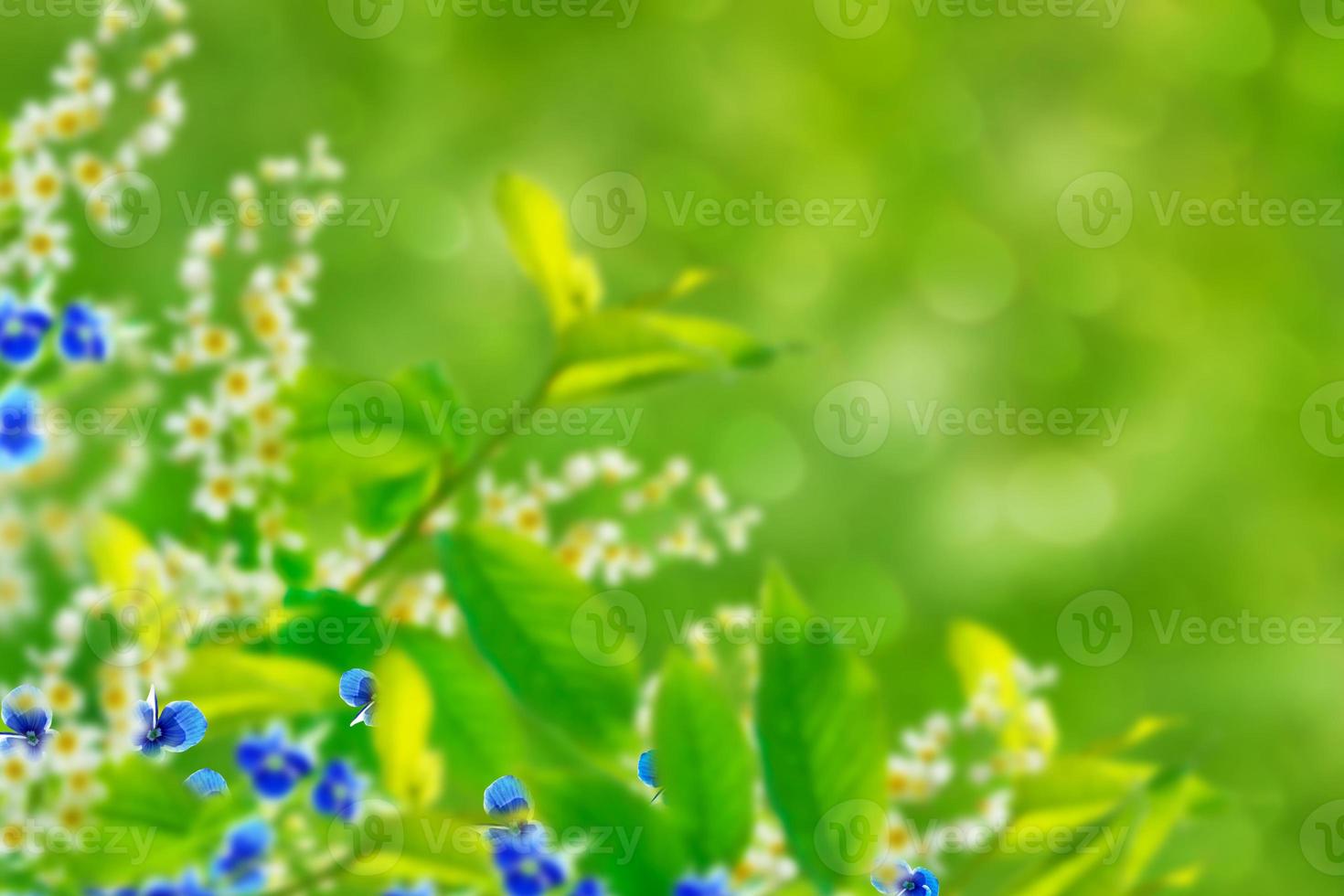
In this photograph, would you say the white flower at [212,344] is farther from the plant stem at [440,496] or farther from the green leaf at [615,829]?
the green leaf at [615,829]

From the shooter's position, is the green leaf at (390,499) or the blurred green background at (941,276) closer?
the green leaf at (390,499)

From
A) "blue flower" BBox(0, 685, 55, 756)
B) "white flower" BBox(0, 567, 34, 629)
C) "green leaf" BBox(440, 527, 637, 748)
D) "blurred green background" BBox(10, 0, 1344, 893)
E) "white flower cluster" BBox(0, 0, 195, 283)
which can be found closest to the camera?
"blue flower" BBox(0, 685, 55, 756)

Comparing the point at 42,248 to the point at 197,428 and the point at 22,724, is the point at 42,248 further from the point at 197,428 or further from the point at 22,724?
the point at 22,724

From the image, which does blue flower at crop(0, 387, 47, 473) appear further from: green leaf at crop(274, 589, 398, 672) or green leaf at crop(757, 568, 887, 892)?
green leaf at crop(757, 568, 887, 892)

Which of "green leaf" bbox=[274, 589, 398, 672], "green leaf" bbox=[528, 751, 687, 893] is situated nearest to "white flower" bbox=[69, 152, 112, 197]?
"green leaf" bbox=[274, 589, 398, 672]

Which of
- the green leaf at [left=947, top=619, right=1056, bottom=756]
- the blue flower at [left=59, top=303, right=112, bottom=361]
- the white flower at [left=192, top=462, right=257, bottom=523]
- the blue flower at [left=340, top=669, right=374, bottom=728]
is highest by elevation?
the blue flower at [left=59, top=303, right=112, bottom=361]

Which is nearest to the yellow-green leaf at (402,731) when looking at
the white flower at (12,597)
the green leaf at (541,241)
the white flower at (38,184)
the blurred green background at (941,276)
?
the green leaf at (541,241)

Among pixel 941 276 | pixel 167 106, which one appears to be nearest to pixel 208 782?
pixel 167 106
